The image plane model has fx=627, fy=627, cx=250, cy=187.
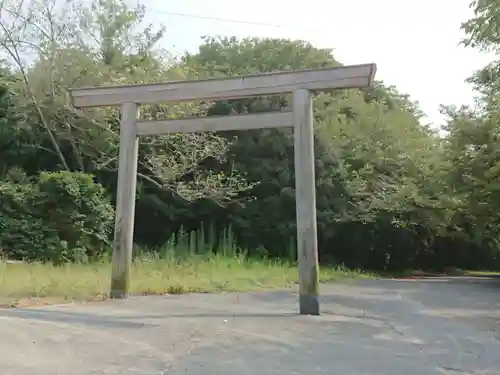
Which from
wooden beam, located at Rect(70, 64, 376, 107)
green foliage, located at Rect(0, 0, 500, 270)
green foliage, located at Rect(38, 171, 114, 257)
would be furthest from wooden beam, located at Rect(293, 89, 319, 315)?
green foliage, located at Rect(38, 171, 114, 257)

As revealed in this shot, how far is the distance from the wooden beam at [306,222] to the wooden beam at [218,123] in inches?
17.5

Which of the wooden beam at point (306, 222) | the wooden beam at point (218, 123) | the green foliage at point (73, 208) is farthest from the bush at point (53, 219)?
the wooden beam at point (306, 222)

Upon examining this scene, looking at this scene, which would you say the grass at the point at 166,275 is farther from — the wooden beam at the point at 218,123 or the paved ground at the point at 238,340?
the wooden beam at the point at 218,123

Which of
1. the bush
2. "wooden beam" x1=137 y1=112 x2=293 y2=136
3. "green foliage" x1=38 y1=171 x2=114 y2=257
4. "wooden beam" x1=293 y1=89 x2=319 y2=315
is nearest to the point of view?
"wooden beam" x1=293 y1=89 x2=319 y2=315

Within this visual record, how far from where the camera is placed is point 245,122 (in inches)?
388

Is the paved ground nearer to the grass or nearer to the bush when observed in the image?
the grass

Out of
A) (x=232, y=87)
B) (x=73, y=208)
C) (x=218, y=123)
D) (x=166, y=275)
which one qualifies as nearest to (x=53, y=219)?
(x=73, y=208)

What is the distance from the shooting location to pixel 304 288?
9.05 meters

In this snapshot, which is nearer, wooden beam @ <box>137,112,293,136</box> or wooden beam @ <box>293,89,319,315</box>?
wooden beam @ <box>293,89,319,315</box>

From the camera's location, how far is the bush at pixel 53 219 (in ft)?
58.6

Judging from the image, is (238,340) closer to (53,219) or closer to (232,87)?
(232,87)

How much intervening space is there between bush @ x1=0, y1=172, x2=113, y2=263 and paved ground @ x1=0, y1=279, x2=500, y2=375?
27.7ft

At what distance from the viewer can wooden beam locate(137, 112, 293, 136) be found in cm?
964

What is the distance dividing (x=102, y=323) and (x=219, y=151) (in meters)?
14.6
